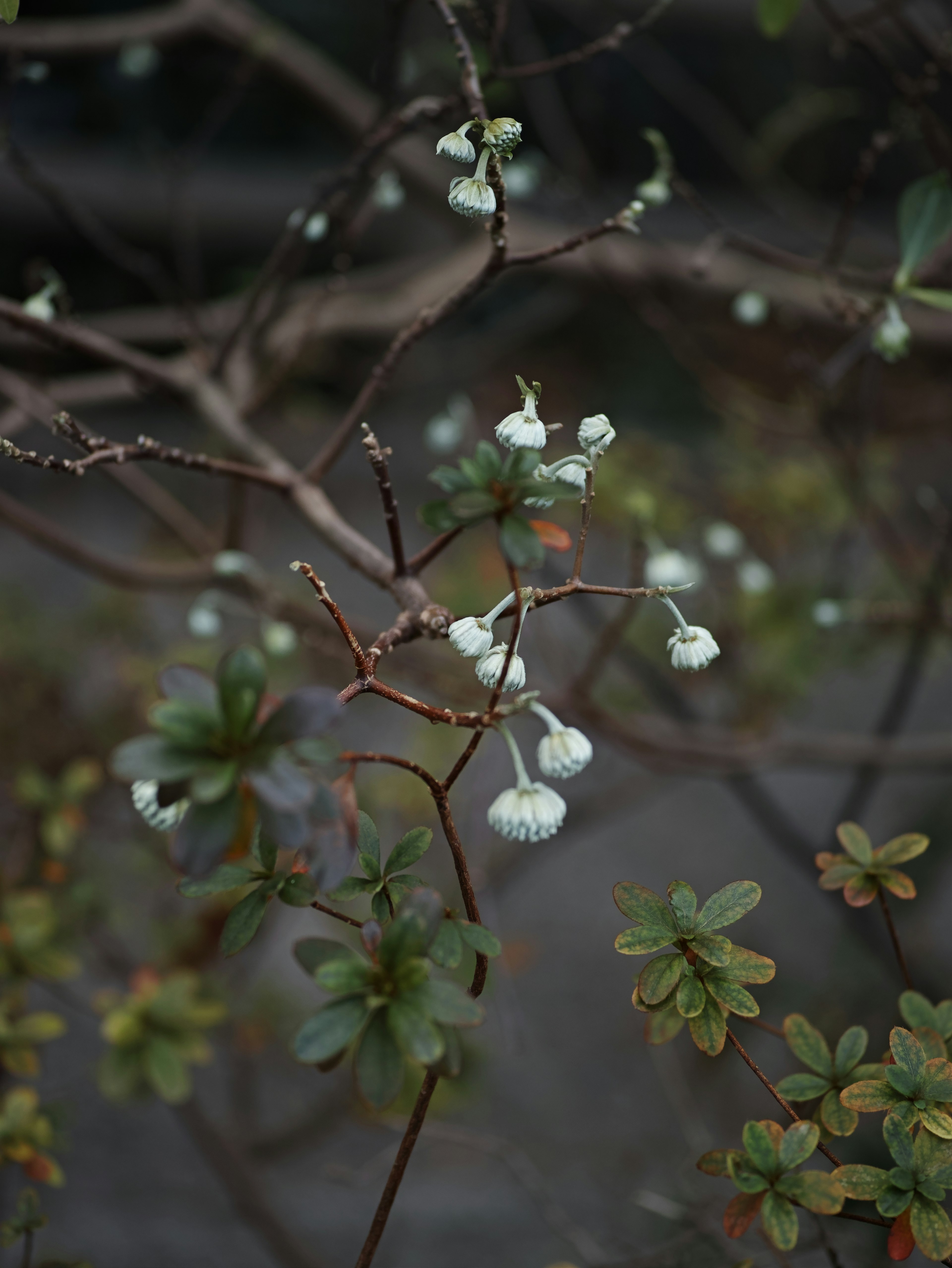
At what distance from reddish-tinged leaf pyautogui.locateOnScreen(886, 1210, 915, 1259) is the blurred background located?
11.3 inches

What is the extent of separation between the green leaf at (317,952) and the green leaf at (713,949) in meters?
0.18

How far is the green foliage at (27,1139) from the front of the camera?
0.68 m

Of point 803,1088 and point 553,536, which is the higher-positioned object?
point 553,536

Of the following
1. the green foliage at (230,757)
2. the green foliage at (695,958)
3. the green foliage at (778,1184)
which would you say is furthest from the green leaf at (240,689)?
the green foliage at (778,1184)

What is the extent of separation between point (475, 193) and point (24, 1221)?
68 centimetres

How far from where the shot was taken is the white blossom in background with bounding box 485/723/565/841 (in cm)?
42

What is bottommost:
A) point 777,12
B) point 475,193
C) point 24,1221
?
point 24,1221

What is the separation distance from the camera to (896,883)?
0.51m

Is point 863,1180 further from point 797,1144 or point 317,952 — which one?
point 317,952

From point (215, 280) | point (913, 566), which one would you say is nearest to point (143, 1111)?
point (913, 566)

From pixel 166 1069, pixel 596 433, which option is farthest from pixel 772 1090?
pixel 166 1069

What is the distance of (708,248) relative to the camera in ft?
2.61

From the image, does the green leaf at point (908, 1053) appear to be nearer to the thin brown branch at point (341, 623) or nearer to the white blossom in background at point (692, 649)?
the white blossom in background at point (692, 649)

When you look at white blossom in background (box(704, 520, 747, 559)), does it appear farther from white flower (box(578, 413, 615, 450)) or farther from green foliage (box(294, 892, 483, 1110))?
green foliage (box(294, 892, 483, 1110))
